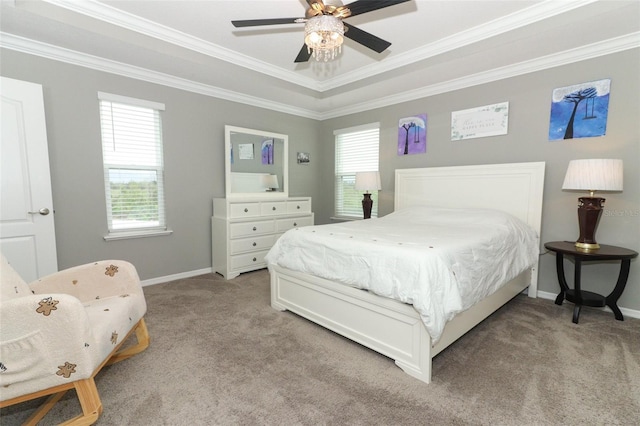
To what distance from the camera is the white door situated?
2.44 meters

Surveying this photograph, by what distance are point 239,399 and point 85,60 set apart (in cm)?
335

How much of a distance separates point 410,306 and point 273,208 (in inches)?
105

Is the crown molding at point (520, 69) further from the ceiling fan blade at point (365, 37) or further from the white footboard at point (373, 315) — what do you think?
the white footboard at point (373, 315)

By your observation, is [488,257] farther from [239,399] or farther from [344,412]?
[239,399]

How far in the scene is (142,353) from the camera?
6.72ft

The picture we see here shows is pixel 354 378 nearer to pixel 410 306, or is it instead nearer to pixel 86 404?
pixel 410 306

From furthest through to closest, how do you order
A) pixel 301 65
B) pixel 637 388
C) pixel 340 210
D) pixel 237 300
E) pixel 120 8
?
pixel 340 210, pixel 301 65, pixel 237 300, pixel 120 8, pixel 637 388

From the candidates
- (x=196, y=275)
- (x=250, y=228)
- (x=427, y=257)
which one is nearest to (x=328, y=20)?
(x=427, y=257)

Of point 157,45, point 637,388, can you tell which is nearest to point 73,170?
point 157,45

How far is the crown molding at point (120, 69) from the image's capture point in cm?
259

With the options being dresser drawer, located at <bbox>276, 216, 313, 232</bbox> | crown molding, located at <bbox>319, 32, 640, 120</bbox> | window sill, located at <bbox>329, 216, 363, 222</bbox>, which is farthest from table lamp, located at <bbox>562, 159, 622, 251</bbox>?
dresser drawer, located at <bbox>276, 216, 313, 232</bbox>

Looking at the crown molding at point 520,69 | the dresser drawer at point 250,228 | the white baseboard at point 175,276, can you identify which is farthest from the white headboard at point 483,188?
the white baseboard at point 175,276

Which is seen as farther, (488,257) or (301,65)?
(301,65)

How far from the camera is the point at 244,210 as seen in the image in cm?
381
